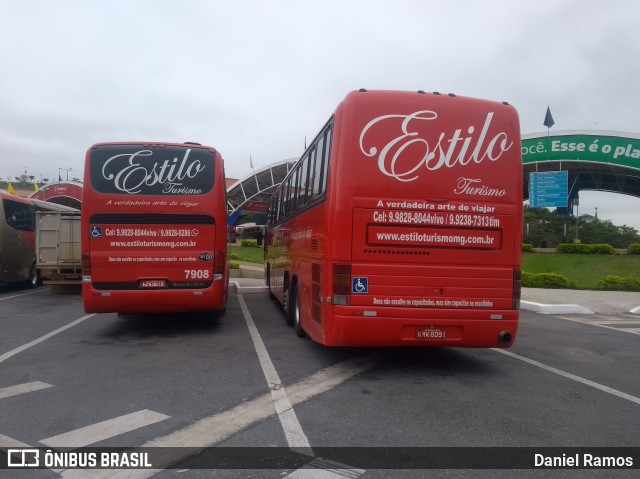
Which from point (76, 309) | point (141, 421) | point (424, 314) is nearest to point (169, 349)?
point (141, 421)

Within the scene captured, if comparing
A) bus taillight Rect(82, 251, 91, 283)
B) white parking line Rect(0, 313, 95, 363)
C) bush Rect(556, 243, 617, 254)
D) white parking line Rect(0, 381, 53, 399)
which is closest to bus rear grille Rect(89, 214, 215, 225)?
bus taillight Rect(82, 251, 91, 283)

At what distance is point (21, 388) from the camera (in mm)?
5797

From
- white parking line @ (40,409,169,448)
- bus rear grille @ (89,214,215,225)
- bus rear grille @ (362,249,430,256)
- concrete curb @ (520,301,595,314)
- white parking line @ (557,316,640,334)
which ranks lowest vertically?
white parking line @ (557,316,640,334)

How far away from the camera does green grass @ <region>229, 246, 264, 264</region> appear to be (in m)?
31.9

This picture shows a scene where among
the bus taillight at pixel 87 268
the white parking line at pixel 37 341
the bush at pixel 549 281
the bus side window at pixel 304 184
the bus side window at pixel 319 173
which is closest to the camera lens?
the bus side window at pixel 319 173

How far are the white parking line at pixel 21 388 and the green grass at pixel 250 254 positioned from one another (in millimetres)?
23773

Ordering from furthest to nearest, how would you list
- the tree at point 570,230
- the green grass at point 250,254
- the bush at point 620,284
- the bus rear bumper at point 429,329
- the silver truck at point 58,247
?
the tree at point 570,230 < the green grass at point 250,254 < the bush at point 620,284 < the silver truck at point 58,247 < the bus rear bumper at point 429,329

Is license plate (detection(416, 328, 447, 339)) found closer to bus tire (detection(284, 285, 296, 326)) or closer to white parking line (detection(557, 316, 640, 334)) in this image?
bus tire (detection(284, 285, 296, 326))

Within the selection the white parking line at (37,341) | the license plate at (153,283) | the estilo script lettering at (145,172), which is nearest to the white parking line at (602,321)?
the estilo script lettering at (145,172)

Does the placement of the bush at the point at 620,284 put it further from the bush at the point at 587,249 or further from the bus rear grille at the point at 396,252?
the bus rear grille at the point at 396,252

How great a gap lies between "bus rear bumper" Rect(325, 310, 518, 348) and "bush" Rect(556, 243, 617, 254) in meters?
24.2

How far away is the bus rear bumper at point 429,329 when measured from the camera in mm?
6203

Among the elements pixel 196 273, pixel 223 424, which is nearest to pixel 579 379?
pixel 223 424

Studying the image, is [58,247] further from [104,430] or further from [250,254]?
[250,254]
